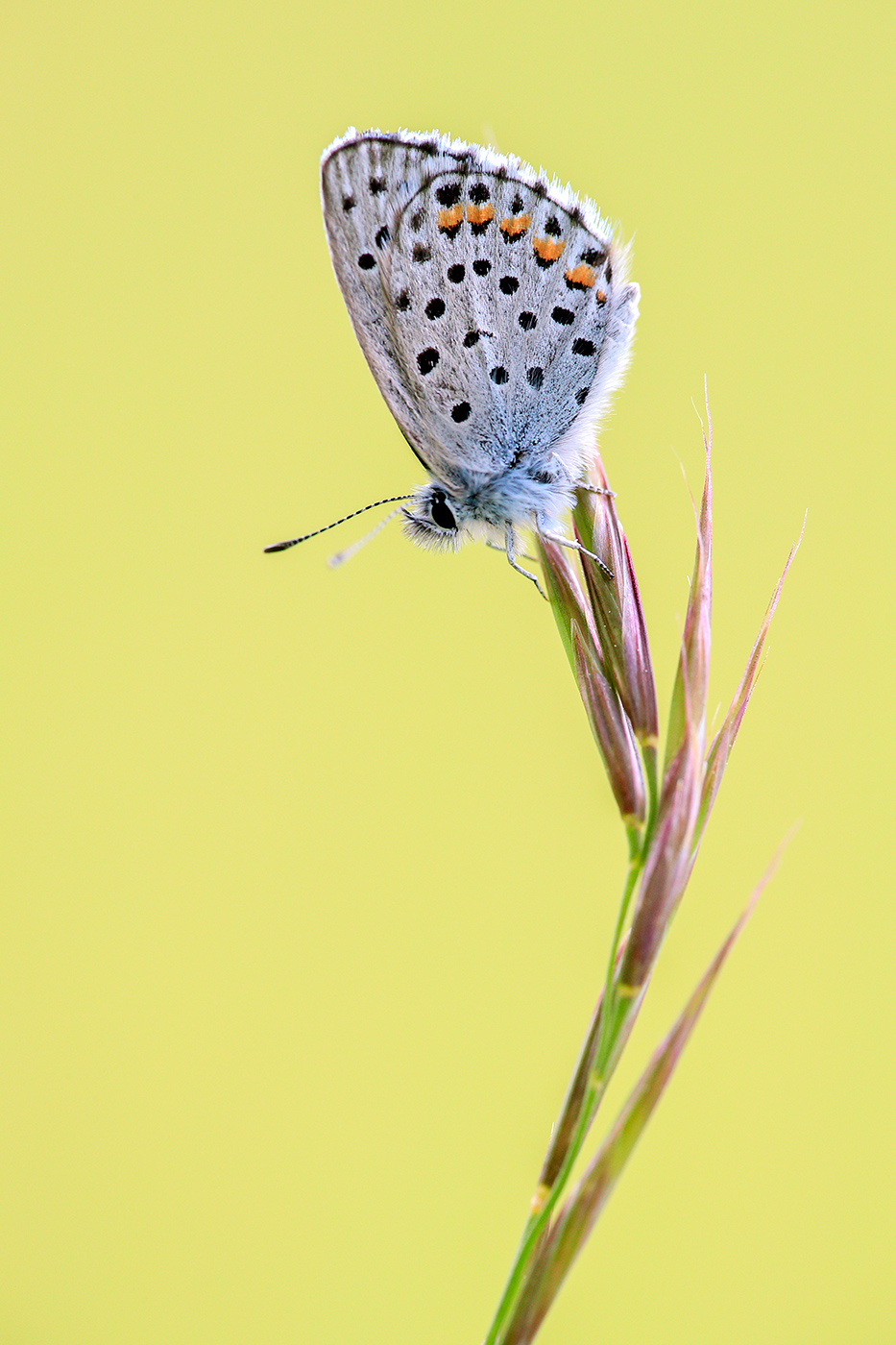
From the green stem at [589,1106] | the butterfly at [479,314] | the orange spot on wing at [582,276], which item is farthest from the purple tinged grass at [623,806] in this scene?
the orange spot on wing at [582,276]

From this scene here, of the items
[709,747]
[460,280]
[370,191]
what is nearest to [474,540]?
[460,280]

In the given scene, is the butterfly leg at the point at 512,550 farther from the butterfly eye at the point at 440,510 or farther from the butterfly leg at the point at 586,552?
the butterfly leg at the point at 586,552

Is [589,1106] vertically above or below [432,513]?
below

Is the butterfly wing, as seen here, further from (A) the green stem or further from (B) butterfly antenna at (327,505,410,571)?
(A) the green stem

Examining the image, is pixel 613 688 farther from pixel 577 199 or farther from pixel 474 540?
pixel 577 199

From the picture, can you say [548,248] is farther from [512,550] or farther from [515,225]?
[512,550]

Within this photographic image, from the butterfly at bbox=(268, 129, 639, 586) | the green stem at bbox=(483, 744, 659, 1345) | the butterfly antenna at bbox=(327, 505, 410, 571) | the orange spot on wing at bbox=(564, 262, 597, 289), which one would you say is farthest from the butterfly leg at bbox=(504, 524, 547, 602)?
the green stem at bbox=(483, 744, 659, 1345)

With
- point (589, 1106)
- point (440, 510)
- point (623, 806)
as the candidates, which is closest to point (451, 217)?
point (440, 510)
